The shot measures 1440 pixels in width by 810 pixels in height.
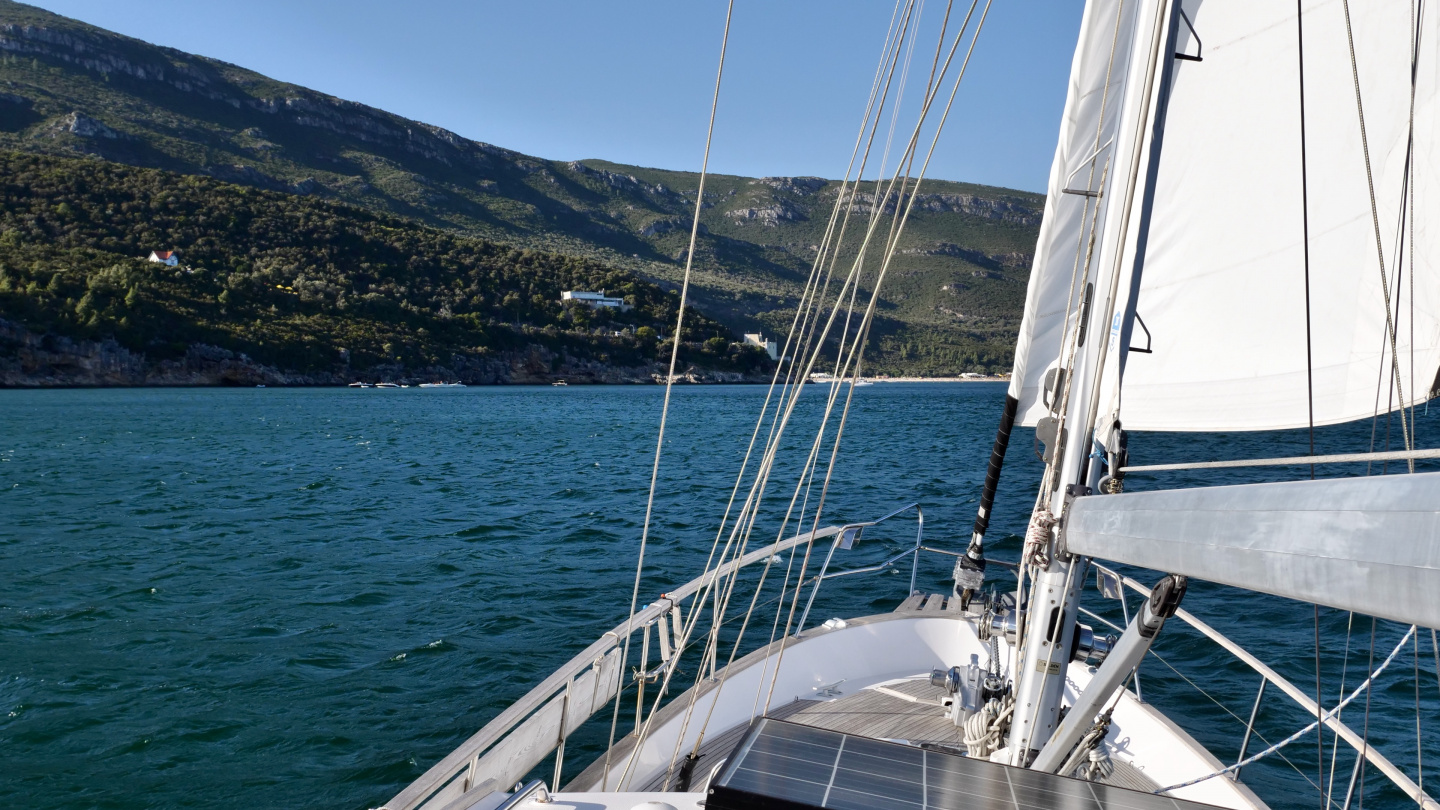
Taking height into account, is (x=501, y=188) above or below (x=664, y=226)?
above

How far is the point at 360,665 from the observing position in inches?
307

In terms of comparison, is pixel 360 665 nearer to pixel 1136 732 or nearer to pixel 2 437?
pixel 1136 732

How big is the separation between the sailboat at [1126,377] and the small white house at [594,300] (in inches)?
3572

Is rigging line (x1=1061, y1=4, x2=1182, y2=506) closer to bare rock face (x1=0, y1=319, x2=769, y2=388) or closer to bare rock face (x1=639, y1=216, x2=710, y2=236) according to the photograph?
bare rock face (x1=0, y1=319, x2=769, y2=388)

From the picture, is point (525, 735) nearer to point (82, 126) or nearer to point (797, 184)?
point (82, 126)

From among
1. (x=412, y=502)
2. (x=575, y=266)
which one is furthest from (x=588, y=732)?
(x=575, y=266)

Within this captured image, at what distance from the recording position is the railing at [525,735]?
2406mm

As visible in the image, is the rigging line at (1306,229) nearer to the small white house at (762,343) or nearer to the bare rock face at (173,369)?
the bare rock face at (173,369)

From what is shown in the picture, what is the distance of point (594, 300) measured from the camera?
95.7 meters

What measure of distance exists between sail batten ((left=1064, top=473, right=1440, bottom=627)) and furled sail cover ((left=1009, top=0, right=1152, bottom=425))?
190 centimetres

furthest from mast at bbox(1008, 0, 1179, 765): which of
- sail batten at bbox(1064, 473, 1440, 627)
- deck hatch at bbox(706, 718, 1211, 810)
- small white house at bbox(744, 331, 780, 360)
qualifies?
small white house at bbox(744, 331, 780, 360)

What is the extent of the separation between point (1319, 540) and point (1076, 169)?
3029mm

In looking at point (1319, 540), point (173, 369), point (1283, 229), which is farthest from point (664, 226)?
point (1319, 540)

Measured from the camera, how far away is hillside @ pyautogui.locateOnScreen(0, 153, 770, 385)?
55.8m
